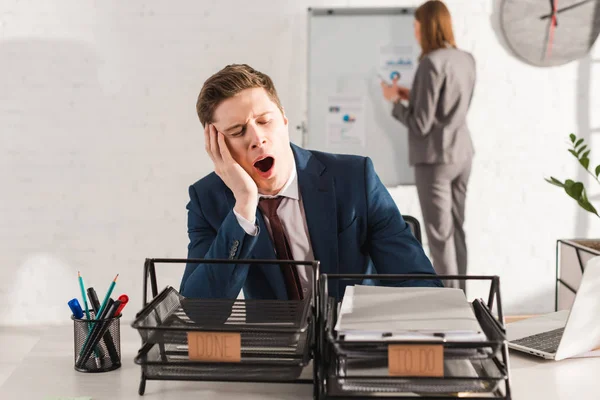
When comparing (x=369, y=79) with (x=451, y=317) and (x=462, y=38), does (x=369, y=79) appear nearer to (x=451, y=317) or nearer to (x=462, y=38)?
(x=462, y=38)

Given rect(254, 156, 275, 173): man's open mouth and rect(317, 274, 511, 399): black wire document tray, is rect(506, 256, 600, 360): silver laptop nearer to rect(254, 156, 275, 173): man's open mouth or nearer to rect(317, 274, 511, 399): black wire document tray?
rect(317, 274, 511, 399): black wire document tray

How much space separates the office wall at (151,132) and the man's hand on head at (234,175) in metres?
2.10

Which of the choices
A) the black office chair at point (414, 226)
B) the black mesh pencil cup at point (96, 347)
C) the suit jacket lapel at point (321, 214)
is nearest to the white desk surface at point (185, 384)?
the black mesh pencil cup at point (96, 347)

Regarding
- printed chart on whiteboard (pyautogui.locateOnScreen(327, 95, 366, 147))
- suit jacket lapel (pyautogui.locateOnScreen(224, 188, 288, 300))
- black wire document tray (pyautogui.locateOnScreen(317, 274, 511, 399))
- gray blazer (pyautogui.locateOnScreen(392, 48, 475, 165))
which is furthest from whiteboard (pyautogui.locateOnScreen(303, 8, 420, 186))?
black wire document tray (pyautogui.locateOnScreen(317, 274, 511, 399))

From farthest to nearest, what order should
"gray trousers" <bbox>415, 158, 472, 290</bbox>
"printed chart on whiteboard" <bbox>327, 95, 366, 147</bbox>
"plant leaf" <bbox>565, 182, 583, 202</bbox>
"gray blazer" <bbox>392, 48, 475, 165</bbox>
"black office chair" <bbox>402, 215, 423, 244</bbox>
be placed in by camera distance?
"printed chart on whiteboard" <bbox>327, 95, 366, 147</bbox>
"gray trousers" <bbox>415, 158, 472, 290</bbox>
"gray blazer" <bbox>392, 48, 475, 165</bbox>
"black office chair" <bbox>402, 215, 423, 244</bbox>
"plant leaf" <bbox>565, 182, 583, 202</bbox>

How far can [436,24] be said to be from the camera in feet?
11.2

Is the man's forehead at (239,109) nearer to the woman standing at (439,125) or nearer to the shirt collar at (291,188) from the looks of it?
the shirt collar at (291,188)

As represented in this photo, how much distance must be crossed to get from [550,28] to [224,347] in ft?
10.2

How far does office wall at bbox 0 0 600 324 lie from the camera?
11.7 ft

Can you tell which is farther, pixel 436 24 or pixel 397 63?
pixel 397 63

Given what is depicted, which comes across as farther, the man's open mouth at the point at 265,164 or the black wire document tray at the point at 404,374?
the man's open mouth at the point at 265,164

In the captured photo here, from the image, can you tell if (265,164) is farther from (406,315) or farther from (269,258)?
(406,315)

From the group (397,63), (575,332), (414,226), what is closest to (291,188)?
(414,226)

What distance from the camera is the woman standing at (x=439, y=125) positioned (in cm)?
342
